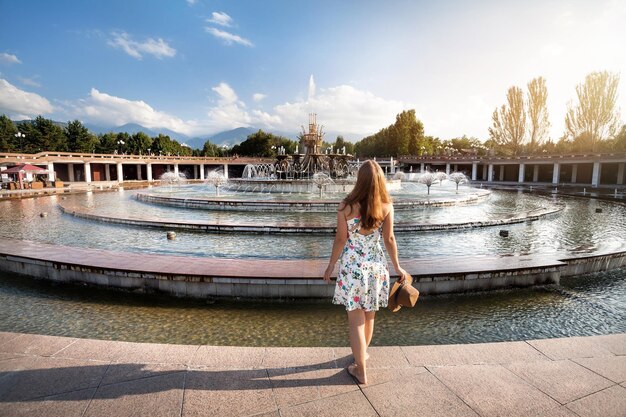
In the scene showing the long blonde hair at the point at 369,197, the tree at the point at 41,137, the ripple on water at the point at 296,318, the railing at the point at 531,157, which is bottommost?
the ripple on water at the point at 296,318

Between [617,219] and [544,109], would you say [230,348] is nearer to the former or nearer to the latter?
[617,219]

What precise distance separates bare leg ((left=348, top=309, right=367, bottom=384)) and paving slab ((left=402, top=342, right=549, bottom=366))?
0.65 metres

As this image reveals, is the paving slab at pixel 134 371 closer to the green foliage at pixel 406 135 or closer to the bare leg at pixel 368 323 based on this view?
the bare leg at pixel 368 323

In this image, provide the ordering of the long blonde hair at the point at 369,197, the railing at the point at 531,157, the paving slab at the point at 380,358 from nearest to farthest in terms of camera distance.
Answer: the long blonde hair at the point at 369,197, the paving slab at the point at 380,358, the railing at the point at 531,157

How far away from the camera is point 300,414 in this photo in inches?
109

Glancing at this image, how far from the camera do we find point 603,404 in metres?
2.86

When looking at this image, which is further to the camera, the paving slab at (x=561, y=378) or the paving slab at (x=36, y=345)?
the paving slab at (x=36, y=345)

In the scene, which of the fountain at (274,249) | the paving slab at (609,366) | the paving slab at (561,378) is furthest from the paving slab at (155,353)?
the paving slab at (609,366)

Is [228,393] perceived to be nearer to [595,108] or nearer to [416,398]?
[416,398]

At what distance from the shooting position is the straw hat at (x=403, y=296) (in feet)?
10.3

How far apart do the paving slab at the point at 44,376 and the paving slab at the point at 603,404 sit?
4.25m

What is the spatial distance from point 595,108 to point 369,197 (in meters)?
60.0

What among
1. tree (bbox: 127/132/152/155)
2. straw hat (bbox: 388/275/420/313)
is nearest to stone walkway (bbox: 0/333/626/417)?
straw hat (bbox: 388/275/420/313)

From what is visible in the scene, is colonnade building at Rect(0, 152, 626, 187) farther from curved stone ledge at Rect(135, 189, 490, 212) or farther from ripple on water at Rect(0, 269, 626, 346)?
ripple on water at Rect(0, 269, 626, 346)
